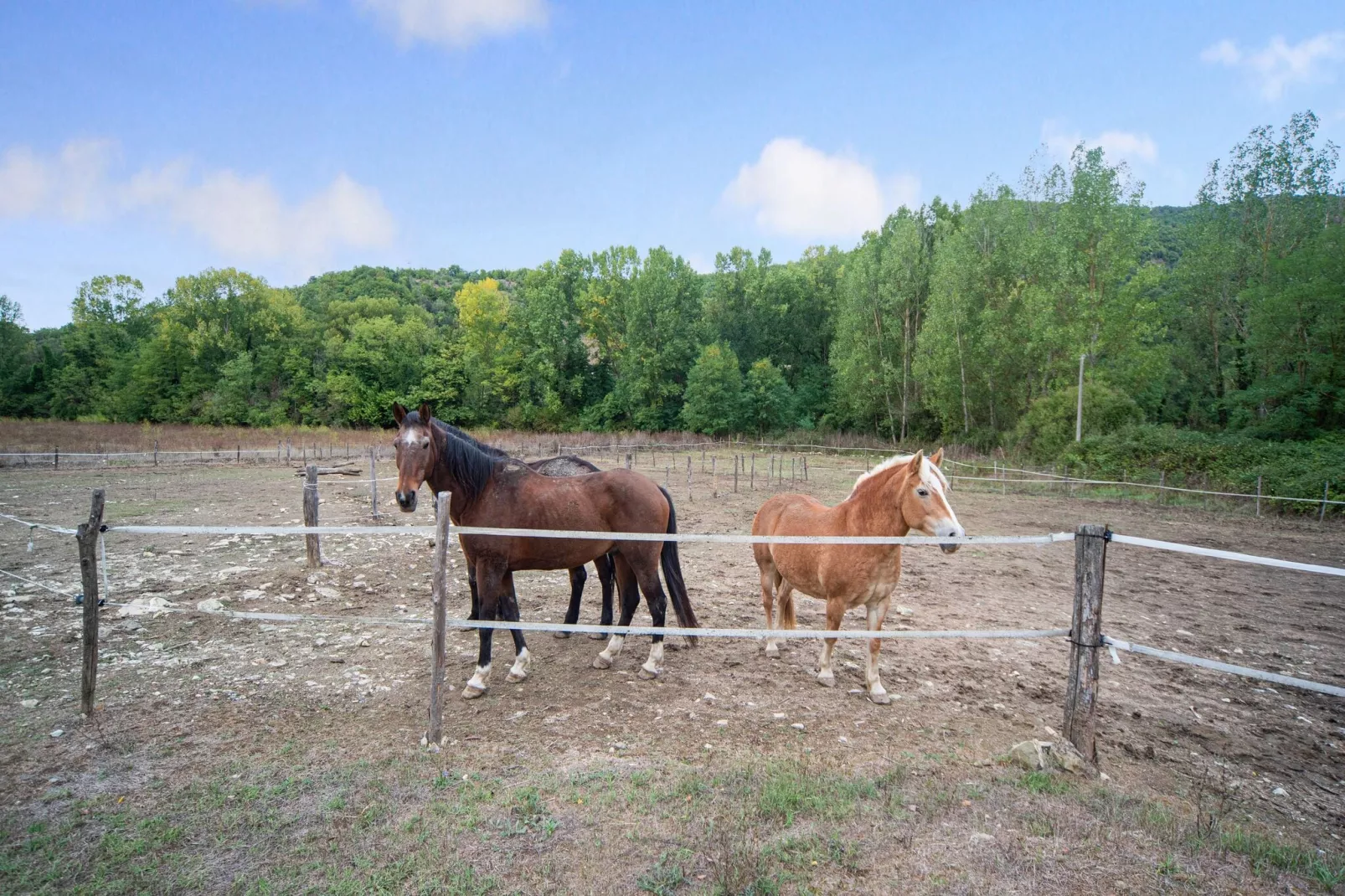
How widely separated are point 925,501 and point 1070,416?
939 inches

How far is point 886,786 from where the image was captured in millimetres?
3240

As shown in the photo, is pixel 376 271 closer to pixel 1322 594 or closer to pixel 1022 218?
pixel 1022 218

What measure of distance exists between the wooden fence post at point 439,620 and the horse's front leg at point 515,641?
1.04 m

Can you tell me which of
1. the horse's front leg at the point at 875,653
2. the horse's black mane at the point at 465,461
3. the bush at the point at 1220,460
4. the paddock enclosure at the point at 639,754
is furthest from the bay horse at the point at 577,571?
the bush at the point at 1220,460

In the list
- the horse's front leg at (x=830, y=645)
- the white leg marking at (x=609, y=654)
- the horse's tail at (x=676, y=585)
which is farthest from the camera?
the horse's tail at (x=676, y=585)

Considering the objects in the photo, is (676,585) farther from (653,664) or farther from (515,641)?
(515,641)

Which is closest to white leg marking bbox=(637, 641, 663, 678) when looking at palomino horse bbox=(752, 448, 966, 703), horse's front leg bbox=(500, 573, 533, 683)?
horse's front leg bbox=(500, 573, 533, 683)

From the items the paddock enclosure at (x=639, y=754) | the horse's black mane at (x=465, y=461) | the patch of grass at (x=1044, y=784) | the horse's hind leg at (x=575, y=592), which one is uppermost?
the horse's black mane at (x=465, y=461)

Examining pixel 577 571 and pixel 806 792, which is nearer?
pixel 806 792

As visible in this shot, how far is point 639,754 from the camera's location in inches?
145

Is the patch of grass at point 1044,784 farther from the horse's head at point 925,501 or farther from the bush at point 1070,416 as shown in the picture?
the bush at point 1070,416

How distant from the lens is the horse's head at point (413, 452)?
4262 mm

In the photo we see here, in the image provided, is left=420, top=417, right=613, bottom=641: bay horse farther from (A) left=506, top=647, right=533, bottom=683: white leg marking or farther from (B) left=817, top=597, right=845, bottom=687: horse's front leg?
(B) left=817, top=597, right=845, bottom=687: horse's front leg

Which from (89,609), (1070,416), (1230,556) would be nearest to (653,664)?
(1230,556)
